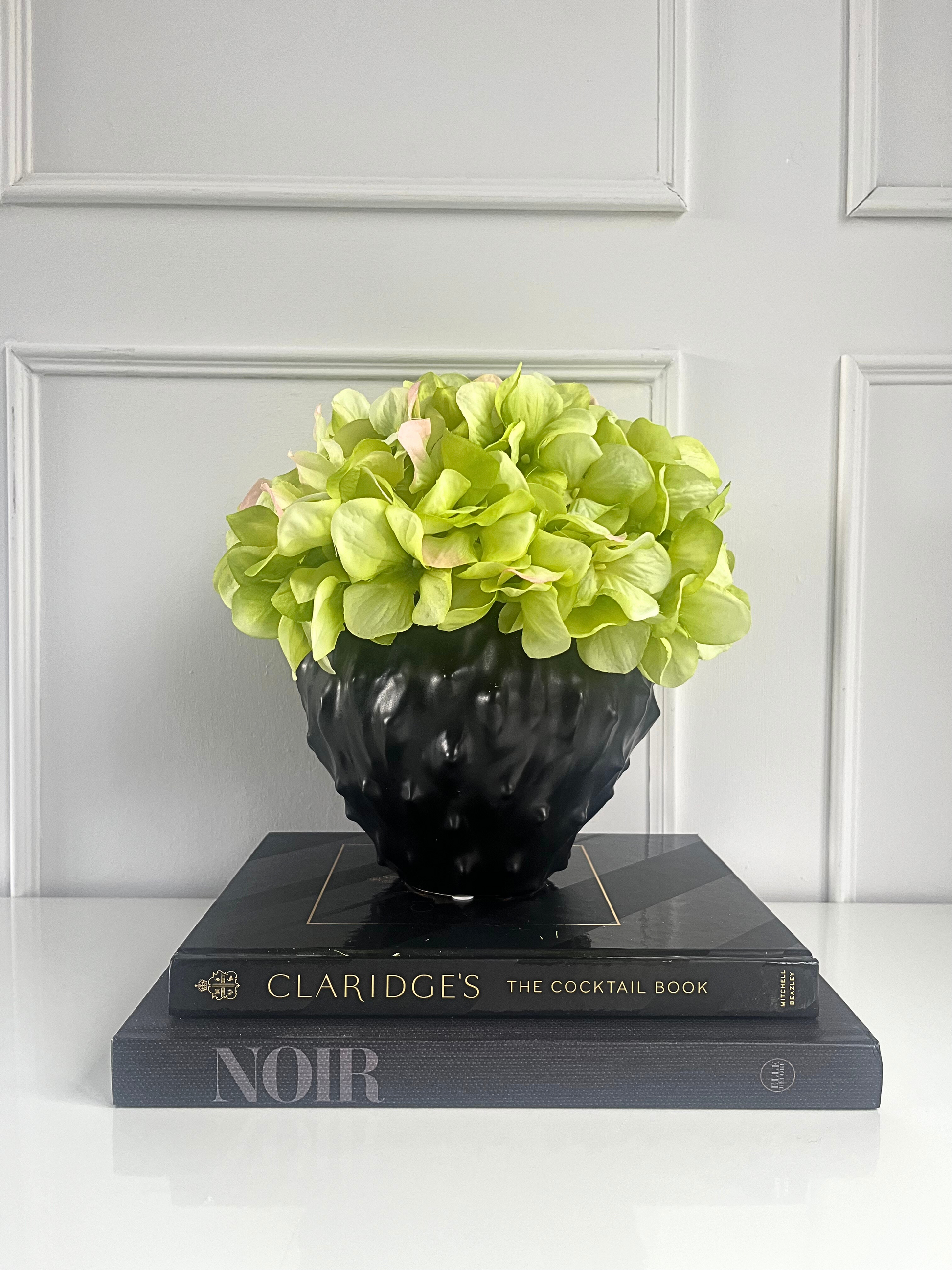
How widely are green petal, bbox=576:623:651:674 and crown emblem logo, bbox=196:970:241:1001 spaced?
0.78 feet

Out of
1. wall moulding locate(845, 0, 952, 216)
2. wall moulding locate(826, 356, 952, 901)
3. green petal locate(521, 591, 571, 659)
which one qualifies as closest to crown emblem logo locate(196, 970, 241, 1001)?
green petal locate(521, 591, 571, 659)

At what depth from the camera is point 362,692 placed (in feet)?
1.75

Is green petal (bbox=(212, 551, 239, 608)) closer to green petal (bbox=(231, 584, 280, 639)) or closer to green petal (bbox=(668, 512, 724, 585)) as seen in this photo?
green petal (bbox=(231, 584, 280, 639))

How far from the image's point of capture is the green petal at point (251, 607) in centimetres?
56

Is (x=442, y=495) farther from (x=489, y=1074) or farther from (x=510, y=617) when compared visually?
(x=489, y=1074)

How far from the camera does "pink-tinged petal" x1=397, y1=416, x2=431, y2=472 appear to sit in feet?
1.62

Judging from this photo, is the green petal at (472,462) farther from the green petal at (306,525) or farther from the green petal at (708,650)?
the green petal at (708,650)

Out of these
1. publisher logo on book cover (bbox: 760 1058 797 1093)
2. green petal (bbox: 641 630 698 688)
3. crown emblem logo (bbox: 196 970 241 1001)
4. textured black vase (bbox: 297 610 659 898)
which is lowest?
publisher logo on book cover (bbox: 760 1058 797 1093)

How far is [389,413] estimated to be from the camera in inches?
23.2

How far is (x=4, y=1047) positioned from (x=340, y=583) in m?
0.31

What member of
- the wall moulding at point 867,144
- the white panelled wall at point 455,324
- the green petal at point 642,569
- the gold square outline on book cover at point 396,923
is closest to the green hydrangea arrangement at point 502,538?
the green petal at point 642,569

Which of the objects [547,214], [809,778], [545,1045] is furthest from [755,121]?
[545,1045]

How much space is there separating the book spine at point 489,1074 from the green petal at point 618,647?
0.18 meters

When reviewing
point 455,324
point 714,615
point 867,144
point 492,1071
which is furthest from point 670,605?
point 867,144
